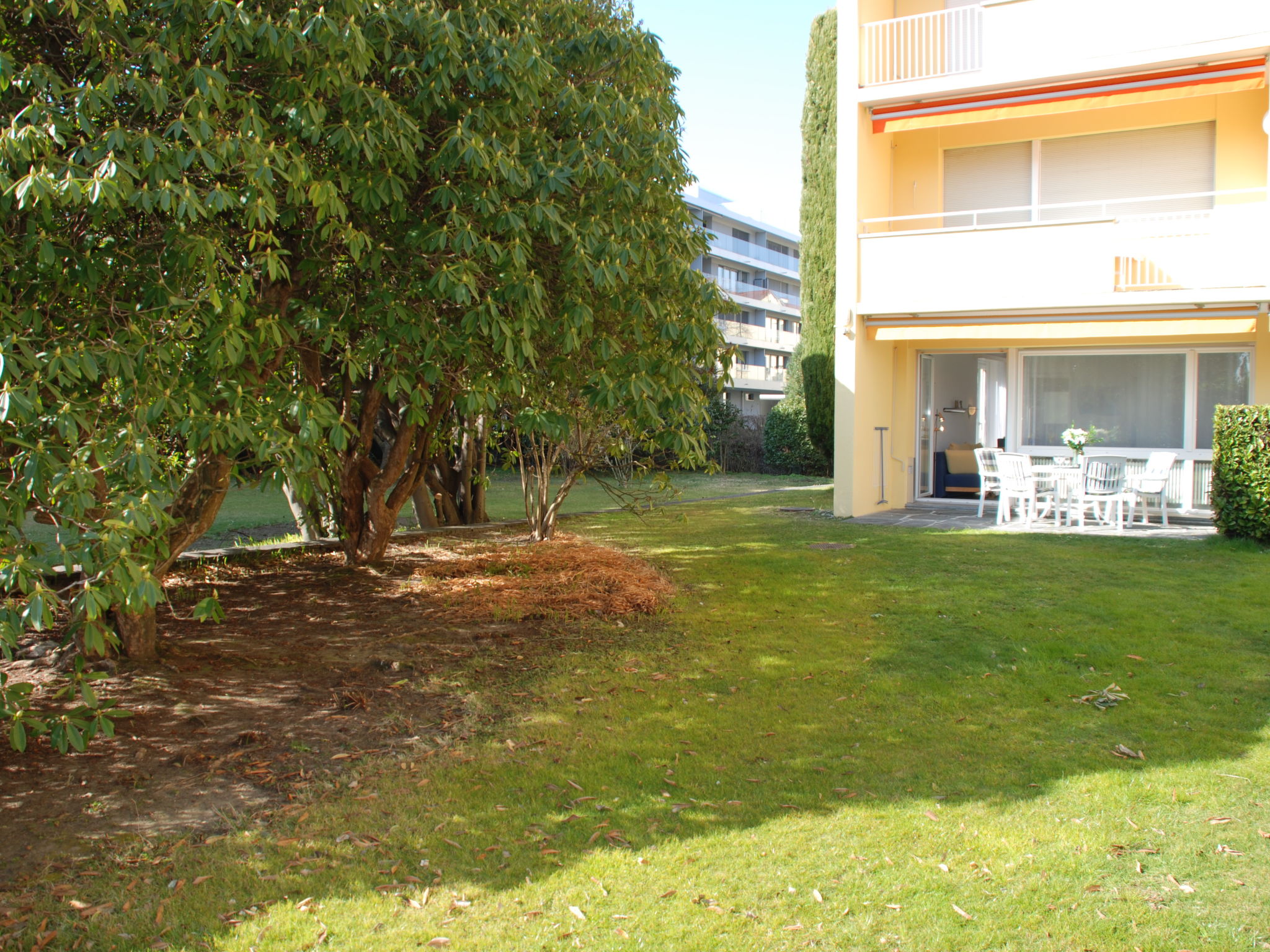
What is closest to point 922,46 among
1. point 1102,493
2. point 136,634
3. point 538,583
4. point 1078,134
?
point 1078,134

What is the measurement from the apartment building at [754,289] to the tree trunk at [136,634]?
44.3 meters

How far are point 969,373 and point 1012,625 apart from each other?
11995mm

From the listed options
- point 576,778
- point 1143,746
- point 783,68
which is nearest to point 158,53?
point 576,778

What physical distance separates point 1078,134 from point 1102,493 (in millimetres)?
5523

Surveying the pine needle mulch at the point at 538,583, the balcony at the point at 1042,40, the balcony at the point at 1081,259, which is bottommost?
the pine needle mulch at the point at 538,583

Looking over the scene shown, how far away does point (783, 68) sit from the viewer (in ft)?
85.2

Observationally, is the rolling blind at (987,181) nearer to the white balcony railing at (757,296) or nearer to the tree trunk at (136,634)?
the tree trunk at (136,634)

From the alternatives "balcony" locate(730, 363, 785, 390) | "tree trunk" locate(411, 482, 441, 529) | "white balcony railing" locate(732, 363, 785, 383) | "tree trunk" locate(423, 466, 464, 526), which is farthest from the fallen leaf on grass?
"balcony" locate(730, 363, 785, 390)

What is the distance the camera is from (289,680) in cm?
634

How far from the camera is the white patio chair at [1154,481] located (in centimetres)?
1292

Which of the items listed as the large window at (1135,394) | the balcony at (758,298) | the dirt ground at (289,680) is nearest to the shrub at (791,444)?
the large window at (1135,394)

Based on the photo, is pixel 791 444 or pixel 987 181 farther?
pixel 791 444

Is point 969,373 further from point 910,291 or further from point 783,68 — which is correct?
point 783,68

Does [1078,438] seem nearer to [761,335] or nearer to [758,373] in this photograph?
[758,373]
